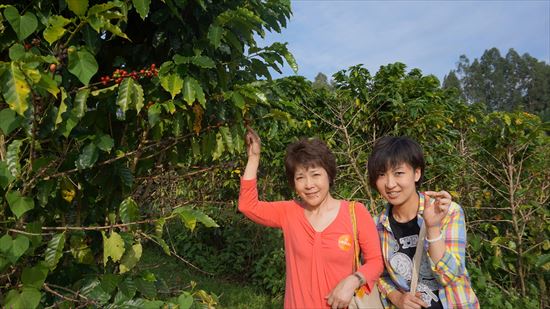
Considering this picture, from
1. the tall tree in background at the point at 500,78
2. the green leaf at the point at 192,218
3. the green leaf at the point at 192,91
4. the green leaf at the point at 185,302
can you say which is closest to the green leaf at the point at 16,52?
the green leaf at the point at 192,91

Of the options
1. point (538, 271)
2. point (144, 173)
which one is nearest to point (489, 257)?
point (538, 271)

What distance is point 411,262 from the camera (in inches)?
75.2

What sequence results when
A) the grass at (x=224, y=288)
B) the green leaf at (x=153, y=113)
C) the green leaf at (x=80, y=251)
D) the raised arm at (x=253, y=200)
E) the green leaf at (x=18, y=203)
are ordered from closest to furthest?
the green leaf at (x=18, y=203), the green leaf at (x=153, y=113), the green leaf at (x=80, y=251), the raised arm at (x=253, y=200), the grass at (x=224, y=288)

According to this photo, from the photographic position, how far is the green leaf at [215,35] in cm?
193

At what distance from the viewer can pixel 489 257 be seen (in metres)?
3.86

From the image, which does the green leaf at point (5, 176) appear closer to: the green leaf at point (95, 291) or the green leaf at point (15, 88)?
the green leaf at point (15, 88)

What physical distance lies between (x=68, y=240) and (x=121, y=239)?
452 mm

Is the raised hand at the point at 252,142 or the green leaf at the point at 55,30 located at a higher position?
the green leaf at the point at 55,30

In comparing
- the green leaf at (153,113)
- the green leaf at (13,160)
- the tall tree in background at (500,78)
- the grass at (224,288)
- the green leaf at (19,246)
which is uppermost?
the tall tree in background at (500,78)

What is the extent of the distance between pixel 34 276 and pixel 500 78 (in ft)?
297

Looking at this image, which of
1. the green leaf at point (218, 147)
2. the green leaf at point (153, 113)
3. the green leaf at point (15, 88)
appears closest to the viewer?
the green leaf at point (15, 88)

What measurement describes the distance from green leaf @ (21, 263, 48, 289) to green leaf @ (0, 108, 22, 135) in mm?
563

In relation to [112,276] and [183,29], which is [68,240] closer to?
[112,276]

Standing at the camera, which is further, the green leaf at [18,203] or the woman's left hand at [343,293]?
the woman's left hand at [343,293]
